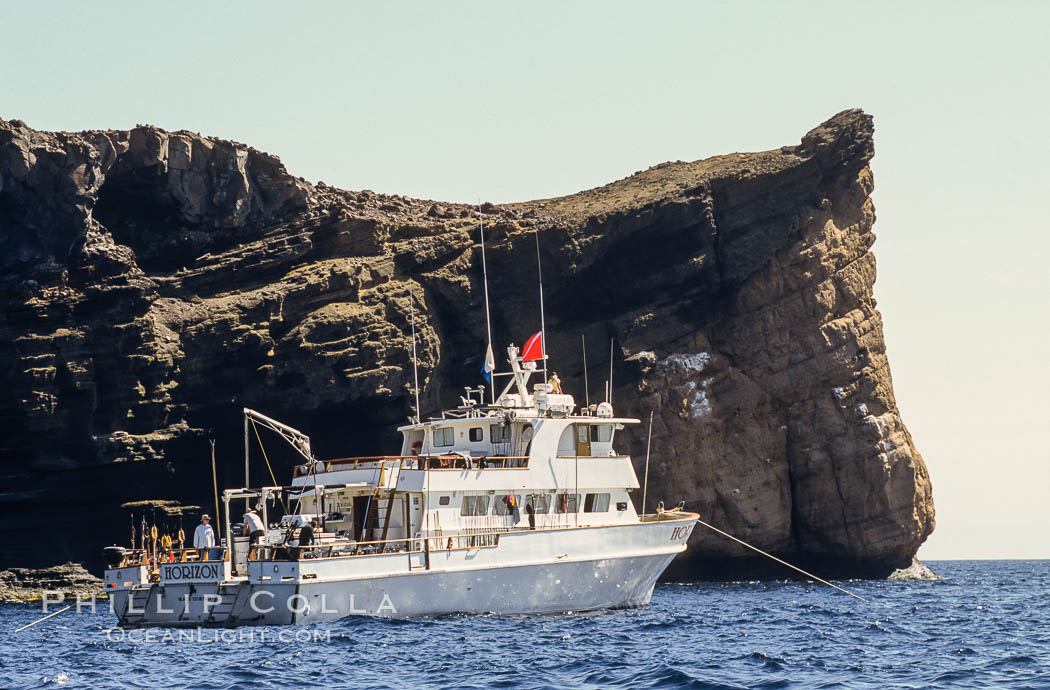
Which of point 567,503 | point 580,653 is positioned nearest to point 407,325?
point 567,503

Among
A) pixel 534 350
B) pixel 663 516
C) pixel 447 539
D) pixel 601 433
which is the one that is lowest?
pixel 447 539

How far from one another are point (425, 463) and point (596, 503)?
577cm

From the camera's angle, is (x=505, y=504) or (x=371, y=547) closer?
(x=371, y=547)

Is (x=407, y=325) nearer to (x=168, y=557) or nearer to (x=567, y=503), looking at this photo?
(x=567, y=503)

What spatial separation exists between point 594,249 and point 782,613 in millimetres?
25098

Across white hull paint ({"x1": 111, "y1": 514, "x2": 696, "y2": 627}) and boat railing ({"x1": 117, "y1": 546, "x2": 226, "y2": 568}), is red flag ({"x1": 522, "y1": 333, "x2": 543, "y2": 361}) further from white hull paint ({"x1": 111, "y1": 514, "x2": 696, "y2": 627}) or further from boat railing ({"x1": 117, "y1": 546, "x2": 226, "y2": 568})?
boat railing ({"x1": 117, "y1": 546, "x2": 226, "y2": 568})

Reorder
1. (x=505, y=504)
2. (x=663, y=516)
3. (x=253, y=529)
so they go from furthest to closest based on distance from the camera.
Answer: (x=663, y=516) → (x=505, y=504) → (x=253, y=529)

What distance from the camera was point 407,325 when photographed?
53.5m

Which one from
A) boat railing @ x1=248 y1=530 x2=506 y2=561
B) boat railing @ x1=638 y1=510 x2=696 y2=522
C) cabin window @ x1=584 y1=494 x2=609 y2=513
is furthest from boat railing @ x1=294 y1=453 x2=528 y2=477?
boat railing @ x1=638 y1=510 x2=696 y2=522

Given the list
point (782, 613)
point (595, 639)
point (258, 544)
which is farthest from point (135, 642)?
point (782, 613)

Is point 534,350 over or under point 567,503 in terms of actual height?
over

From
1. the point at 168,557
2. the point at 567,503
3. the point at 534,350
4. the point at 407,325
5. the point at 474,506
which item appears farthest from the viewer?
the point at 407,325

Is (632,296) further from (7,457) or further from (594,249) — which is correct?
(7,457)

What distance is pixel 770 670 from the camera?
22.0 meters
